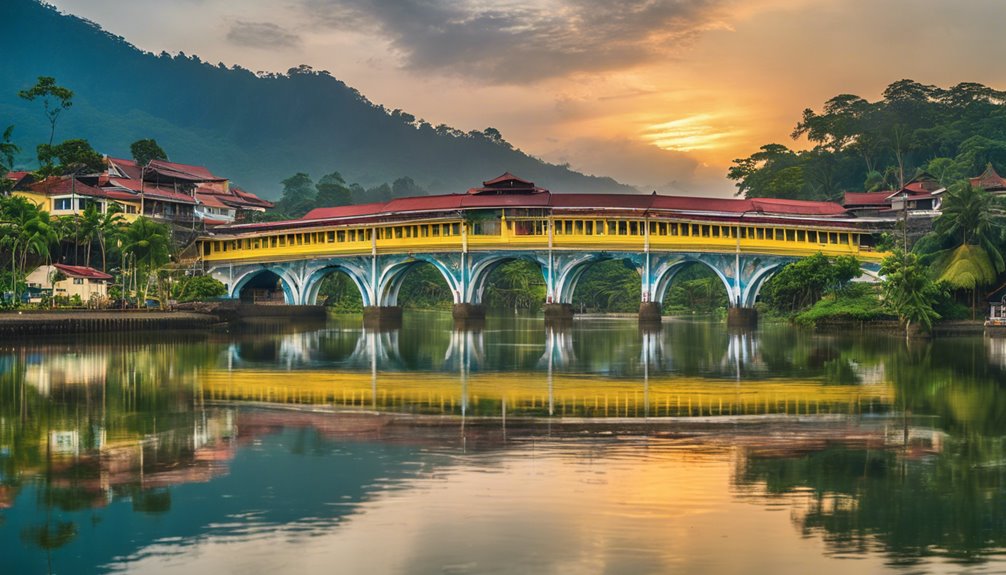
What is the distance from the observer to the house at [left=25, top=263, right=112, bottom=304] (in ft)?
207

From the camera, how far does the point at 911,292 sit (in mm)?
53969

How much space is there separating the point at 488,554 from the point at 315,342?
134 ft

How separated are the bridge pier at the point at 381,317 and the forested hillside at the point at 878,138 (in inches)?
2037

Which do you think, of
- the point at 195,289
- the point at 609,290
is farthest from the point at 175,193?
the point at 609,290

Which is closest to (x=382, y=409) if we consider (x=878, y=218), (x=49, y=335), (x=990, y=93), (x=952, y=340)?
(x=49, y=335)

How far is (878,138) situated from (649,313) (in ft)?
198

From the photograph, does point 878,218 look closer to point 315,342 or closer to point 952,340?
point 952,340

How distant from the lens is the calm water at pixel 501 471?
41.7ft

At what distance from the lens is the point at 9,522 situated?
13969 mm

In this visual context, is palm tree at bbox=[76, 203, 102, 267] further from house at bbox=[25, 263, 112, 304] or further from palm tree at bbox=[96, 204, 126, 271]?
house at bbox=[25, 263, 112, 304]

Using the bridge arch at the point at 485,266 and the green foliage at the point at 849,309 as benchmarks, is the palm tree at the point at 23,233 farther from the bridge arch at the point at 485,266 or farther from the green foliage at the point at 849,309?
the green foliage at the point at 849,309

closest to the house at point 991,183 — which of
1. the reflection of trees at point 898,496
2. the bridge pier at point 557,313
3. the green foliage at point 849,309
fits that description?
the green foliage at point 849,309

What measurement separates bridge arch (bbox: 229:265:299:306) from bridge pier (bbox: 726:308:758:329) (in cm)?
3333

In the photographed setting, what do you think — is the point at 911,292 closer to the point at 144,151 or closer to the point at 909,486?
the point at 909,486
